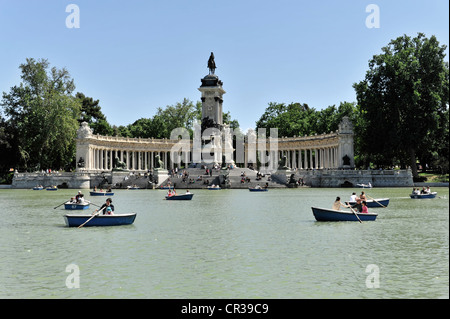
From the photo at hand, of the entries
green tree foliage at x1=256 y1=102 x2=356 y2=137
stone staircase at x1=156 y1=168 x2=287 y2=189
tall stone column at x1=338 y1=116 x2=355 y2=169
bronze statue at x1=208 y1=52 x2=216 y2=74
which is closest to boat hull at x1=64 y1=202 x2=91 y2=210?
stone staircase at x1=156 y1=168 x2=287 y2=189

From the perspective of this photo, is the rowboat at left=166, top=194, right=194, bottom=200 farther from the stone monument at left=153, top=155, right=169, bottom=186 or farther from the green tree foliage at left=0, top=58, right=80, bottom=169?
the green tree foliage at left=0, top=58, right=80, bottom=169

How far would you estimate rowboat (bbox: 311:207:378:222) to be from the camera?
26381 millimetres

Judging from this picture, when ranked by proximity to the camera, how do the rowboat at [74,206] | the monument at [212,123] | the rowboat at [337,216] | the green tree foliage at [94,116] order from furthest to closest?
the green tree foliage at [94,116], the monument at [212,123], the rowboat at [74,206], the rowboat at [337,216]

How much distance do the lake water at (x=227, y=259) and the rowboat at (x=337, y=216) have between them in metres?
0.53

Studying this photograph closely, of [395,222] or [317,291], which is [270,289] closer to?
[317,291]

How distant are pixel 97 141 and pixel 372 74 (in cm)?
5179

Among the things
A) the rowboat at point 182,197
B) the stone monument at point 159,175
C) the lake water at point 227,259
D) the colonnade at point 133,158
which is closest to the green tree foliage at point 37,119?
the colonnade at point 133,158

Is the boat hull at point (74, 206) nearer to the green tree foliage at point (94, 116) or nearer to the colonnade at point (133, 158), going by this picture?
the colonnade at point (133, 158)

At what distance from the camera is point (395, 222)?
86.6ft

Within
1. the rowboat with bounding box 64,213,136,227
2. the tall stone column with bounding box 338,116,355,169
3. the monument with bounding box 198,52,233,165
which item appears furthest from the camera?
the monument with bounding box 198,52,233,165

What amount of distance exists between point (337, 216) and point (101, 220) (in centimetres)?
1248

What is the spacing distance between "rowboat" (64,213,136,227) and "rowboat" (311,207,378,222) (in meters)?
9.91

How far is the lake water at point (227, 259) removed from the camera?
42.8 ft
